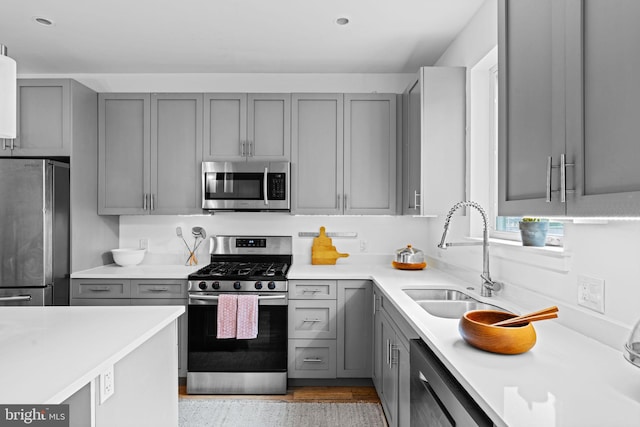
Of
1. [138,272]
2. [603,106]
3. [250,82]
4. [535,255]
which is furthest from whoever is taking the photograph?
[250,82]

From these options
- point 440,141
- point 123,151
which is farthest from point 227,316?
point 440,141

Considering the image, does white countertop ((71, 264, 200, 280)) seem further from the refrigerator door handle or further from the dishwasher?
the dishwasher

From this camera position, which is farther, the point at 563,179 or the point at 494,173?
the point at 494,173

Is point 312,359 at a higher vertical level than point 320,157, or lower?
lower

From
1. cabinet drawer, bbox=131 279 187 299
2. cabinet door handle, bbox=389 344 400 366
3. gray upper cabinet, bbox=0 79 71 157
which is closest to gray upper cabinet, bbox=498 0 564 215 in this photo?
cabinet door handle, bbox=389 344 400 366

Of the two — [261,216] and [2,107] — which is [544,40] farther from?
[261,216]

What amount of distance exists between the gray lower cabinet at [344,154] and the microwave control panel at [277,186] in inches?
4.0

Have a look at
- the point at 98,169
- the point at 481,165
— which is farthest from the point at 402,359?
the point at 98,169

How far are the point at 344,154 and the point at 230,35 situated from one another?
1.24 metres

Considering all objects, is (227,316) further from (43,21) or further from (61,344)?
(43,21)

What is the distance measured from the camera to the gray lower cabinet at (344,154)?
343cm

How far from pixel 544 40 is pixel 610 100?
356 millimetres

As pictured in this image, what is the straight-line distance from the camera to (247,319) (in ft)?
9.76

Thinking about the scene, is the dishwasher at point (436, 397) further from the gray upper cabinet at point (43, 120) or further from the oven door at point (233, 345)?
the gray upper cabinet at point (43, 120)
